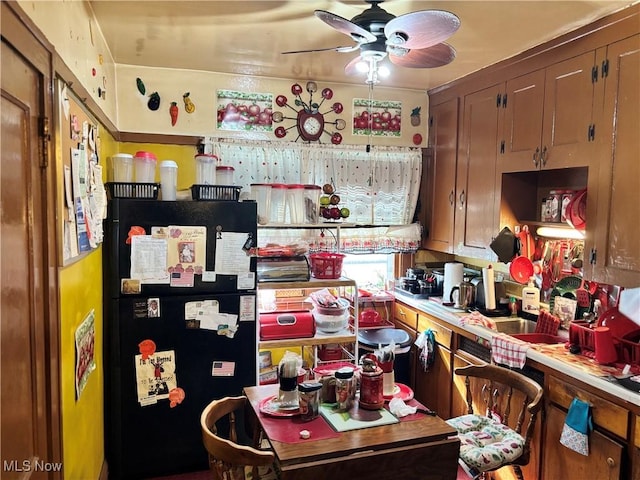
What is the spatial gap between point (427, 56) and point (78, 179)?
1.61m

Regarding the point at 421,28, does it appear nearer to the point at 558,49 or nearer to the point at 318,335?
the point at 558,49

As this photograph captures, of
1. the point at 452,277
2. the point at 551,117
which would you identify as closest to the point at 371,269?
the point at 452,277

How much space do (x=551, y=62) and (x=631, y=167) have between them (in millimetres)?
Result: 798

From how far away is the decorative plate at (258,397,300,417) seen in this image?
1.82 meters

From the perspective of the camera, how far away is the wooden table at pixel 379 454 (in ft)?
5.07

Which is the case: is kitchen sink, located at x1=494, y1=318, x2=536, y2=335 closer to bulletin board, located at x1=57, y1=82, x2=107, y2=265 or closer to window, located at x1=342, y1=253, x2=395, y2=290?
window, located at x1=342, y1=253, x2=395, y2=290

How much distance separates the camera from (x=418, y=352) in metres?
3.47

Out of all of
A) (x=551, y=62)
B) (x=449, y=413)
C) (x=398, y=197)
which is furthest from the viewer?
(x=398, y=197)

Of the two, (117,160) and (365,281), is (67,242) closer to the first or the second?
(117,160)

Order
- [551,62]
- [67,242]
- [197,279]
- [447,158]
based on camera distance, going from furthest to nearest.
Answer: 1. [447,158]
2. [197,279]
3. [551,62]
4. [67,242]

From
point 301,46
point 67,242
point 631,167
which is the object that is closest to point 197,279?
point 67,242

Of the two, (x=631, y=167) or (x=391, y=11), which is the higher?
(x=391, y=11)

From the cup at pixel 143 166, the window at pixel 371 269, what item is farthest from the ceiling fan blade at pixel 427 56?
the window at pixel 371 269

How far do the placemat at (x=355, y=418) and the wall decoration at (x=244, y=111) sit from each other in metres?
2.20
